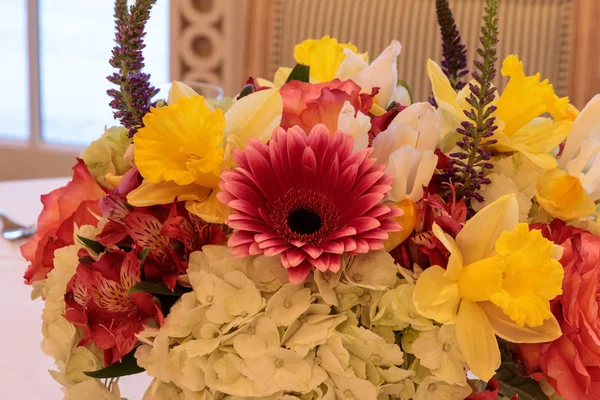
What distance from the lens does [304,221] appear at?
406mm

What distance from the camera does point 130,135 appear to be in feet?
1.48

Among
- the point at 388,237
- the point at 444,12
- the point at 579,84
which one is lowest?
the point at 579,84

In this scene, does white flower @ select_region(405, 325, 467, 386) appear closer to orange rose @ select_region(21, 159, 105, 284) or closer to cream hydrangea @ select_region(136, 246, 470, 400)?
cream hydrangea @ select_region(136, 246, 470, 400)

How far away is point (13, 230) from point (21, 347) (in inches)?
13.9

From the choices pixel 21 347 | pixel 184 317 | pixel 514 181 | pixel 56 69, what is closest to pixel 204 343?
pixel 184 317

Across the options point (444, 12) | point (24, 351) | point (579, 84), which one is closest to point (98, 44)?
point (579, 84)

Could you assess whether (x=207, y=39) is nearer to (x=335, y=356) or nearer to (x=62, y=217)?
Result: (x=62, y=217)

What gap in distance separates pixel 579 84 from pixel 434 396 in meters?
1.41

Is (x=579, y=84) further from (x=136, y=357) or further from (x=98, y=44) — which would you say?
(x=98, y=44)

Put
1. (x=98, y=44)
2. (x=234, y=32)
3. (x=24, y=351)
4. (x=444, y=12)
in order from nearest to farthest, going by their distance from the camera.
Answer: (x=444, y=12) → (x=24, y=351) → (x=234, y=32) → (x=98, y=44)

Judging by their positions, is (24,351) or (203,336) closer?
(203,336)

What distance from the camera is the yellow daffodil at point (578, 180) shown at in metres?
0.45

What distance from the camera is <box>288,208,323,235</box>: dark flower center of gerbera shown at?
40 cm

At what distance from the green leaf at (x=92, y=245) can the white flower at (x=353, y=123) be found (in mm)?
174
